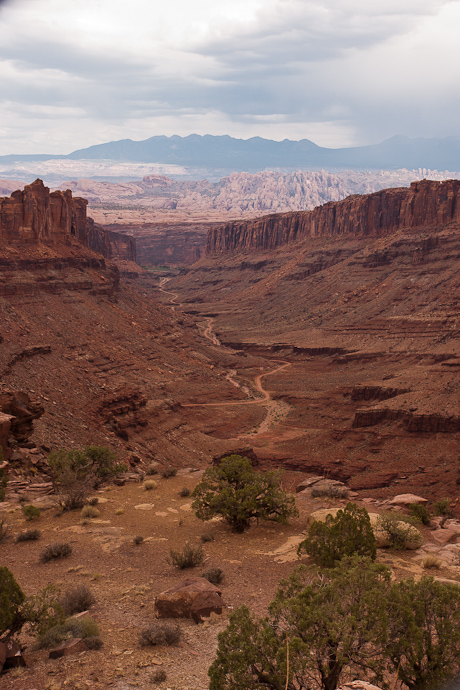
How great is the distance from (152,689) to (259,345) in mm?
87084

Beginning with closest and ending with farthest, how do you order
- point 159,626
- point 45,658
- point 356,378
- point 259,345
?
point 45,658, point 159,626, point 356,378, point 259,345

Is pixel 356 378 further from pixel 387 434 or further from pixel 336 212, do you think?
pixel 336 212

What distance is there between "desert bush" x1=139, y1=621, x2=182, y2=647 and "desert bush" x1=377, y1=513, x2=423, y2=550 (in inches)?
339

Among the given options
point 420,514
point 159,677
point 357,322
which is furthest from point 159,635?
point 357,322

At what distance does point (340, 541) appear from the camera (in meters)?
15.9

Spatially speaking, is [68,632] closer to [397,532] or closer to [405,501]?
[397,532]

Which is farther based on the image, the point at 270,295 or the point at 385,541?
the point at 270,295

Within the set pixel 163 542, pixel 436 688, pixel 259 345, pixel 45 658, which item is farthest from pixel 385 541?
pixel 259 345

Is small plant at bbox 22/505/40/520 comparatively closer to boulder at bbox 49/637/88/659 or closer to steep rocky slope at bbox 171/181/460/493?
boulder at bbox 49/637/88/659

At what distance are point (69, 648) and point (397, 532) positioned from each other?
10.8m

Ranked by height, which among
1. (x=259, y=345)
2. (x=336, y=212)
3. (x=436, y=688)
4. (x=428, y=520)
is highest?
(x=336, y=212)

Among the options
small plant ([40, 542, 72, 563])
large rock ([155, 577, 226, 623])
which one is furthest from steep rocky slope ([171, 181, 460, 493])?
large rock ([155, 577, 226, 623])

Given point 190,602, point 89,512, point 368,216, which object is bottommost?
point 89,512

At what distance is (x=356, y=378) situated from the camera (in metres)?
69.6
